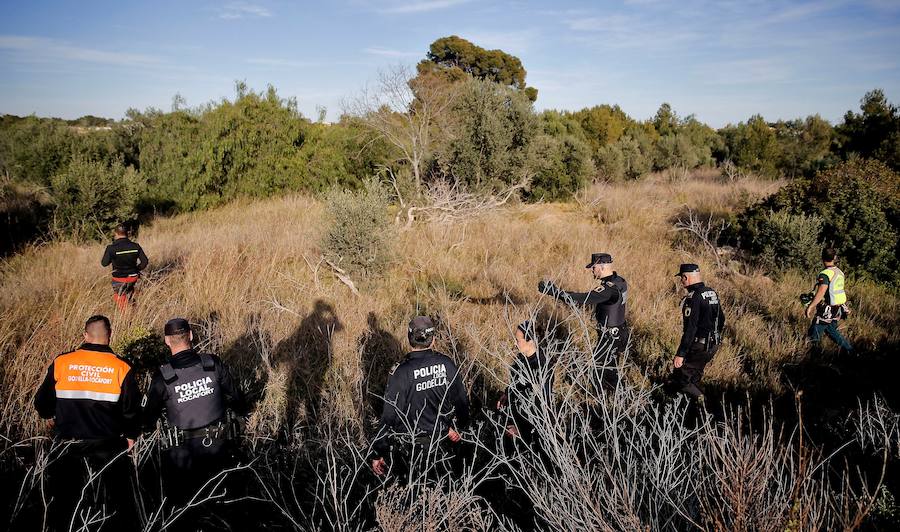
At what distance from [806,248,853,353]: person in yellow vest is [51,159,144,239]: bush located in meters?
13.2

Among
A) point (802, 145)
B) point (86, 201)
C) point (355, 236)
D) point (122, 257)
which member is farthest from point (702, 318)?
point (802, 145)

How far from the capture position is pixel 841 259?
30.0 feet

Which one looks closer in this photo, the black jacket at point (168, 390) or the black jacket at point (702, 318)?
the black jacket at point (168, 390)

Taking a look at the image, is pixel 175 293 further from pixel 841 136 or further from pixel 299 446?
pixel 841 136

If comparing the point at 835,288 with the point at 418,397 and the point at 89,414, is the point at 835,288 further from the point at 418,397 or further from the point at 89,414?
the point at 89,414

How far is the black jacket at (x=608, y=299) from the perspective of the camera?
471cm

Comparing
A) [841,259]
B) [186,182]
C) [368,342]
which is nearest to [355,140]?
[186,182]

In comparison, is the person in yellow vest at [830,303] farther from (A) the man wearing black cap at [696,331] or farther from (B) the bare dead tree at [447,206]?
(B) the bare dead tree at [447,206]

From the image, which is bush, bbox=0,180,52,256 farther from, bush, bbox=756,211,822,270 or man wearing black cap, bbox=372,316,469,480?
bush, bbox=756,211,822,270

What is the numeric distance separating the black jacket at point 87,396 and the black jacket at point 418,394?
181 cm

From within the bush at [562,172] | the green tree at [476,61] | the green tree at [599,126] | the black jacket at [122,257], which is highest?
the green tree at [476,61]

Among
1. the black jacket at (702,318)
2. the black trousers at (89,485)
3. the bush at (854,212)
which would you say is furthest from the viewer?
the bush at (854,212)

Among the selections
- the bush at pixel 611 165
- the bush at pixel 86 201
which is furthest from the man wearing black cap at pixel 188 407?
the bush at pixel 611 165

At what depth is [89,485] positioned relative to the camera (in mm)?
3254
